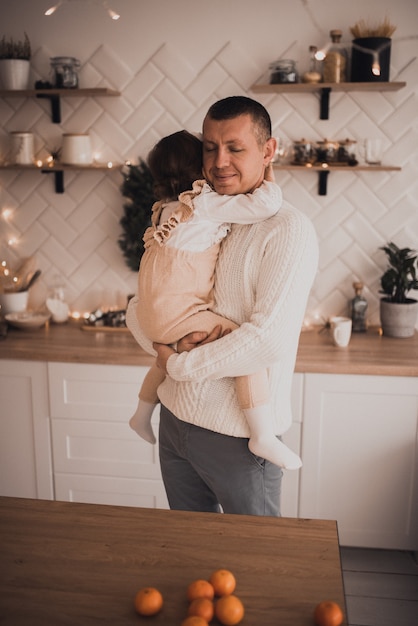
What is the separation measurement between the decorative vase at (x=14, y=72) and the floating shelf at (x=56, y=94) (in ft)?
0.15

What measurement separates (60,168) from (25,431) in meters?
1.24

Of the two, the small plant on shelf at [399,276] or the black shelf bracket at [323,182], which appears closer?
the small plant on shelf at [399,276]

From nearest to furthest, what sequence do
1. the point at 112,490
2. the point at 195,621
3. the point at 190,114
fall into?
the point at 195,621 → the point at 112,490 → the point at 190,114

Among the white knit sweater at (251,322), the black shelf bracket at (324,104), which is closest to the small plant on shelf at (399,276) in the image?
the black shelf bracket at (324,104)

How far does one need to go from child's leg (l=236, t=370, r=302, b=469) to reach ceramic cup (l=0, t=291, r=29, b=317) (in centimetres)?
191

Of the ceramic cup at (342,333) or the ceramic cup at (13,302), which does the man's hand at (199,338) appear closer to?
the ceramic cup at (342,333)

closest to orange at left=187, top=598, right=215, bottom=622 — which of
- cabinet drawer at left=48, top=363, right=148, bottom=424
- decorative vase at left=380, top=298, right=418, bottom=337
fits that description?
cabinet drawer at left=48, top=363, right=148, bottom=424

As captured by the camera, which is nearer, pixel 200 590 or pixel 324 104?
pixel 200 590

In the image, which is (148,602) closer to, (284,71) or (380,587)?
(380,587)

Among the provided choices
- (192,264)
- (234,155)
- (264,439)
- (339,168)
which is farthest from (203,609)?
(339,168)

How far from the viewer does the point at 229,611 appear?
100cm

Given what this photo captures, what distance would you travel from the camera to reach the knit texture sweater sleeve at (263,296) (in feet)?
4.83

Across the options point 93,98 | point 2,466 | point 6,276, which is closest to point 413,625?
point 2,466

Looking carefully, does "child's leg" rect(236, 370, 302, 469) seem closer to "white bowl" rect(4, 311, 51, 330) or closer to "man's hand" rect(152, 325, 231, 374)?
"man's hand" rect(152, 325, 231, 374)
